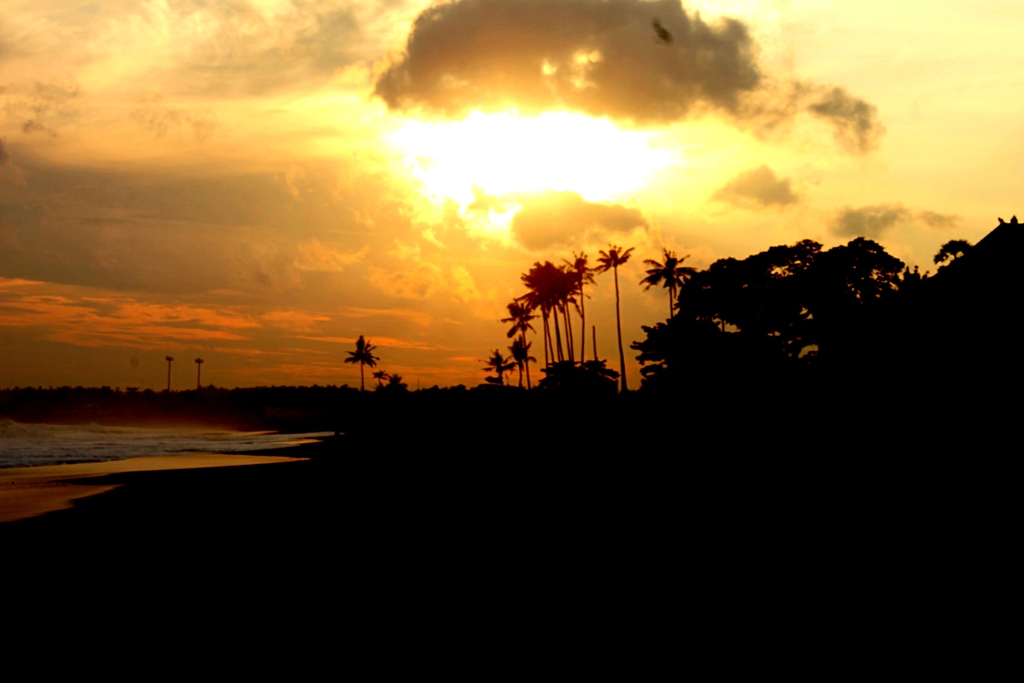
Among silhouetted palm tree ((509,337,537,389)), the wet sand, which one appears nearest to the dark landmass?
the wet sand

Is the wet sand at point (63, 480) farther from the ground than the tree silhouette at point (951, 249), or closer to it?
closer to it

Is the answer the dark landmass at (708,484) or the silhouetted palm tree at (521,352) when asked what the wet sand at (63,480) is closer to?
the dark landmass at (708,484)

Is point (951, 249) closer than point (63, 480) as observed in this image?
No

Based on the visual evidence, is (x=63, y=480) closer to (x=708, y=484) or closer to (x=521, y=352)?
(x=708, y=484)

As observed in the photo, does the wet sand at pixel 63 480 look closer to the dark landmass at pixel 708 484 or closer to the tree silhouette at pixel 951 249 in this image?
the dark landmass at pixel 708 484

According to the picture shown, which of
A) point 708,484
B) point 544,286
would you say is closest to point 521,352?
point 544,286

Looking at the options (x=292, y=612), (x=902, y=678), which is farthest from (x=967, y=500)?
(x=292, y=612)

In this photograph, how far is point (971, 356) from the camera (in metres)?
19.0

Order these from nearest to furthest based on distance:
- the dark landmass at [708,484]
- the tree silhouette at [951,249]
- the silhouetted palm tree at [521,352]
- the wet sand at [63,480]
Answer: the dark landmass at [708,484]
the wet sand at [63,480]
the tree silhouette at [951,249]
the silhouetted palm tree at [521,352]

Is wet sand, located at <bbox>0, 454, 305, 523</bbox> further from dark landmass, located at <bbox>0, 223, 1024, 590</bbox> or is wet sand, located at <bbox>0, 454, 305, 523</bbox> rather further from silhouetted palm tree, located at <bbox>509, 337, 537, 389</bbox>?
silhouetted palm tree, located at <bbox>509, 337, 537, 389</bbox>

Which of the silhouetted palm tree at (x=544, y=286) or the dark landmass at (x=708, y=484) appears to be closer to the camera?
the dark landmass at (x=708, y=484)

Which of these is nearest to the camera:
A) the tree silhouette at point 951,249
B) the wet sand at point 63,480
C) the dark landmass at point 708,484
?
the dark landmass at point 708,484

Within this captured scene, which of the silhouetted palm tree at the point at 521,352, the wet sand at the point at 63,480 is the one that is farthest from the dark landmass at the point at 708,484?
the silhouetted palm tree at the point at 521,352

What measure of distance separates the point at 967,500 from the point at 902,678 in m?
7.80
